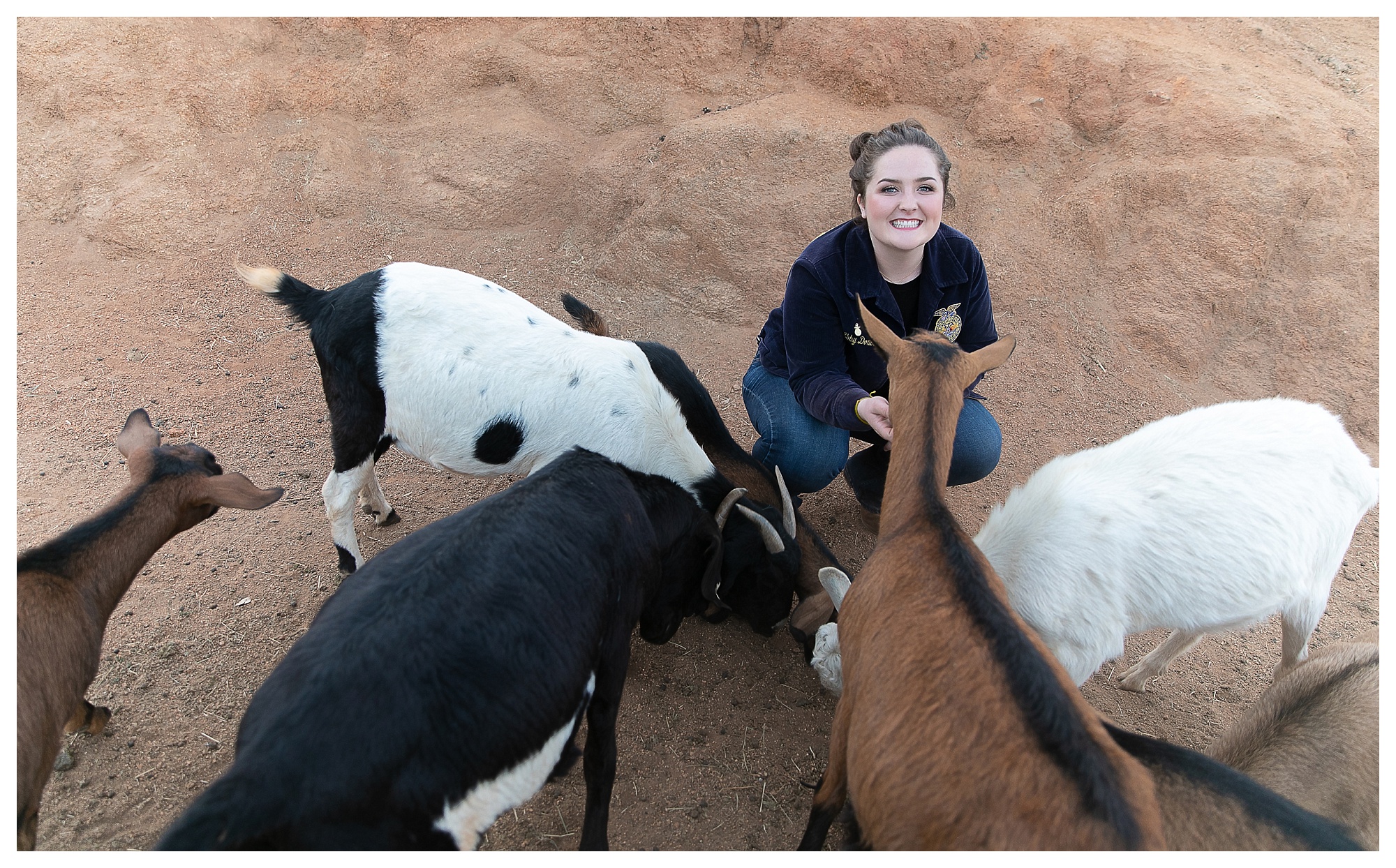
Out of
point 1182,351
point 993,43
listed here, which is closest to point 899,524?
point 1182,351

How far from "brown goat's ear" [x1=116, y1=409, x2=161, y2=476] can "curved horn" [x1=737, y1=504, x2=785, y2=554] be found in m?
2.26

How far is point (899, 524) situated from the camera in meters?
2.25

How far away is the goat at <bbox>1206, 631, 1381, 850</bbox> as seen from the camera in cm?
233

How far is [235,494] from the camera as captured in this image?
9.18 feet

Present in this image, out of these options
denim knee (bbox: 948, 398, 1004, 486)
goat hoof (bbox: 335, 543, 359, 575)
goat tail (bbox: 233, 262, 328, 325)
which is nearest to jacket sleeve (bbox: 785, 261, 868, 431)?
denim knee (bbox: 948, 398, 1004, 486)

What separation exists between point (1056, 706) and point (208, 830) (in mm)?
1791

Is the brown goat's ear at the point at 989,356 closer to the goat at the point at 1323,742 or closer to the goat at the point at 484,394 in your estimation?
the goat at the point at 484,394

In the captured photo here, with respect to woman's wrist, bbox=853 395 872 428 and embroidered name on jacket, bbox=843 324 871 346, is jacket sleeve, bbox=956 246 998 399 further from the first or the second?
woman's wrist, bbox=853 395 872 428

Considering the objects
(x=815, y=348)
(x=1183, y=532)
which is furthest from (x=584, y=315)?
(x=1183, y=532)

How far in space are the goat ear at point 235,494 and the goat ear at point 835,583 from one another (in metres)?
1.95

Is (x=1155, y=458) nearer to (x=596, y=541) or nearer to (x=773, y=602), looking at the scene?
(x=773, y=602)

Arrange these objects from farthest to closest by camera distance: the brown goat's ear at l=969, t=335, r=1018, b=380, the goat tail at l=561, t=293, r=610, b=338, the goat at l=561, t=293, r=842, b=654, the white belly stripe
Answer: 1. the goat tail at l=561, t=293, r=610, b=338
2. the goat at l=561, t=293, r=842, b=654
3. the brown goat's ear at l=969, t=335, r=1018, b=380
4. the white belly stripe

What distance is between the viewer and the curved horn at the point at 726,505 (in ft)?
10.4

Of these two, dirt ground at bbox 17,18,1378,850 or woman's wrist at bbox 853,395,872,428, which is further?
dirt ground at bbox 17,18,1378,850
